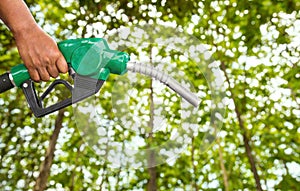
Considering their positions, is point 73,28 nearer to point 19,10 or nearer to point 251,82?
point 251,82

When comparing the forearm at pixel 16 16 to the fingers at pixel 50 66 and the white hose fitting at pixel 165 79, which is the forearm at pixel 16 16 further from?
the white hose fitting at pixel 165 79

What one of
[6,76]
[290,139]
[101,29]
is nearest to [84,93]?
[6,76]

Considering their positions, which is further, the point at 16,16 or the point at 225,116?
the point at 225,116

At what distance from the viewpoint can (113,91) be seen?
1.16 meters

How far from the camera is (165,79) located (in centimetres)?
103

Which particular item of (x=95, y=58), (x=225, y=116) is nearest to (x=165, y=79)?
(x=95, y=58)

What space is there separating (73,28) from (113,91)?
5.13 metres

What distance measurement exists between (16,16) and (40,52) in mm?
116

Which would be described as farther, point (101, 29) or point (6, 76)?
point (101, 29)

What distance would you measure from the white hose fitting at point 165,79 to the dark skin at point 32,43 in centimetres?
17

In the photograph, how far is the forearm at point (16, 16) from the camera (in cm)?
103

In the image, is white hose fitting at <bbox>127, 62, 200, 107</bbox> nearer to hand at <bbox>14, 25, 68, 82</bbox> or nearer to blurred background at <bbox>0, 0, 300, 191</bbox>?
hand at <bbox>14, 25, 68, 82</bbox>

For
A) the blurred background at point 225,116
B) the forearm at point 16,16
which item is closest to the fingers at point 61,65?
the forearm at point 16,16

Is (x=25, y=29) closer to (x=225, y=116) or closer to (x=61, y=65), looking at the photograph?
(x=61, y=65)
